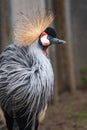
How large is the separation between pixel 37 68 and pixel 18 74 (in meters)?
0.16

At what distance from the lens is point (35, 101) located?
5.05 metres

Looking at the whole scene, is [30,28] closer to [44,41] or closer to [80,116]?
[44,41]

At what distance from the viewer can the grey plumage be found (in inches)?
197

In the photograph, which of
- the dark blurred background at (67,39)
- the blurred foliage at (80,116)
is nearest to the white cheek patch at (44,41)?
the dark blurred background at (67,39)

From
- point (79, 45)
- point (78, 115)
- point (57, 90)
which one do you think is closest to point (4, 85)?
point (78, 115)

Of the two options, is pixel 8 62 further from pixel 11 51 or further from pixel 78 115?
pixel 78 115

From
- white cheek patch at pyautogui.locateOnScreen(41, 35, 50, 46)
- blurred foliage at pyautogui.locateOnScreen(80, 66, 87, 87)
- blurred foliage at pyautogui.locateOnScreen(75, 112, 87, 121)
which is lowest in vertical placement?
blurred foliage at pyautogui.locateOnScreen(75, 112, 87, 121)

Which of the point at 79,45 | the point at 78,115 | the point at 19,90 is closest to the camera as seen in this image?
the point at 19,90

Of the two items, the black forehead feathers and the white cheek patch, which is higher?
the black forehead feathers

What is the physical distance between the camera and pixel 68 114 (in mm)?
6914

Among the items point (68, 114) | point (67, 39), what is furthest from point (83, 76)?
point (68, 114)

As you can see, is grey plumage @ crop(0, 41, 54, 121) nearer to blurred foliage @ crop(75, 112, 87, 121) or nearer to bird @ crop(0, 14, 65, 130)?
bird @ crop(0, 14, 65, 130)

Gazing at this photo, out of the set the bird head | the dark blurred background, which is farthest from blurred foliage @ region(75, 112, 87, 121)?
the bird head

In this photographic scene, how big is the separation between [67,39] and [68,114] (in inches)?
48.7
